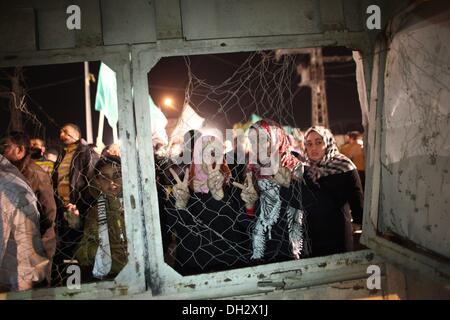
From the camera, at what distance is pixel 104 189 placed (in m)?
2.16

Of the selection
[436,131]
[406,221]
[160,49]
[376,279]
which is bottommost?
[376,279]

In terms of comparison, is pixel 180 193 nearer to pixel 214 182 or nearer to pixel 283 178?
pixel 214 182

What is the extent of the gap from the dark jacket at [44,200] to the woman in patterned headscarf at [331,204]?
5.83ft

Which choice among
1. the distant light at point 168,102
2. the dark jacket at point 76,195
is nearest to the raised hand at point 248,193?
the dark jacket at point 76,195

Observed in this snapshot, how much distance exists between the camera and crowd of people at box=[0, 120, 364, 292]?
189 centimetres

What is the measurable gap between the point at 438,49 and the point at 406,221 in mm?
859

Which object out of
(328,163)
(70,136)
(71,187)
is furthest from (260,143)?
(70,136)

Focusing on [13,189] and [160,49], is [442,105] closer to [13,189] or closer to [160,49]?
[160,49]

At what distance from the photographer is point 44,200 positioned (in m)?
2.13

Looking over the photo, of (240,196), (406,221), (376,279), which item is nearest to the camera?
(406,221)

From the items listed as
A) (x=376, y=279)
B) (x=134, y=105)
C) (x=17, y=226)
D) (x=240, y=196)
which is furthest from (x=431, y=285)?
(x=17, y=226)

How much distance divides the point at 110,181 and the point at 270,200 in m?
1.15

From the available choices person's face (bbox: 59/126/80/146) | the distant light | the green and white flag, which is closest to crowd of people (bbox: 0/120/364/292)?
person's face (bbox: 59/126/80/146)

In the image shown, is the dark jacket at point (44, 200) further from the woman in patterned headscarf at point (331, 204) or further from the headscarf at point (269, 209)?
the woman in patterned headscarf at point (331, 204)
